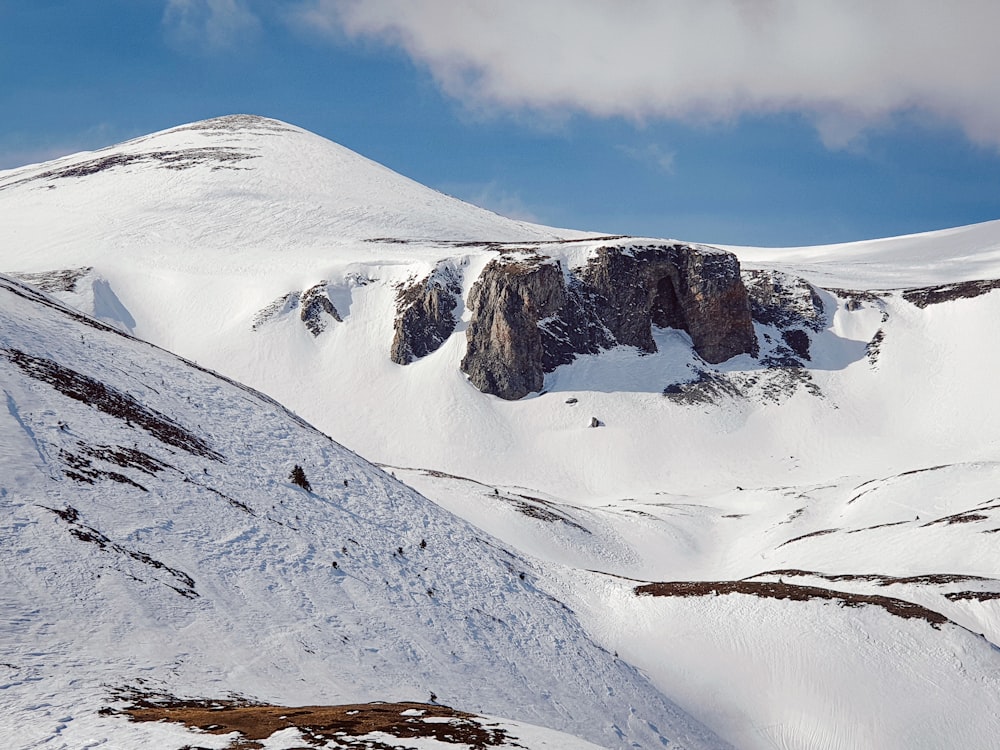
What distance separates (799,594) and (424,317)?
6202 cm

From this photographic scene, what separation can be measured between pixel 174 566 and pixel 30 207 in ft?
423

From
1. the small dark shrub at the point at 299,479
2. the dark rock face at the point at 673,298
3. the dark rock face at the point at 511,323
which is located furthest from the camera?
the dark rock face at the point at 673,298

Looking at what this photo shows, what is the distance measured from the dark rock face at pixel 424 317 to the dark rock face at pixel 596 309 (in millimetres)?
2924

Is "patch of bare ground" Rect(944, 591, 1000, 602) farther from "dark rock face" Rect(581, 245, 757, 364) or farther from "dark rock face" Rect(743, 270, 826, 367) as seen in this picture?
"dark rock face" Rect(743, 270, 826, 367)

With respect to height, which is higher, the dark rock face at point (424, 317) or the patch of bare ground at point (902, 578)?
the dark rock face at point (424, 317)

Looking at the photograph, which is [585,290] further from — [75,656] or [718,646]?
[75,656]

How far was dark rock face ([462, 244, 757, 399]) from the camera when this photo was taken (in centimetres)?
8231

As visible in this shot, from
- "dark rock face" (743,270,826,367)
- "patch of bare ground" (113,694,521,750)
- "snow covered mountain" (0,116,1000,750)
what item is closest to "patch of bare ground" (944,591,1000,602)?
"snow covered mountain" (0,116,1000,750)

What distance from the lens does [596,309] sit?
88750mm

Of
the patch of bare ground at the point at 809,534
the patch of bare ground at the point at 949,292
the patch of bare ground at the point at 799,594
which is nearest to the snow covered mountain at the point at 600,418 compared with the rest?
the patch of bare ground at the point at 799,594

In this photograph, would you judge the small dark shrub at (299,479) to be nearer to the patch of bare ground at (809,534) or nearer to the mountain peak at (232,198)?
the patch of bare ground at (809,534)

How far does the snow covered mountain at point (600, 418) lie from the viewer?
23.9 meters

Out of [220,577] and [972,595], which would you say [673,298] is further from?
[220,577]

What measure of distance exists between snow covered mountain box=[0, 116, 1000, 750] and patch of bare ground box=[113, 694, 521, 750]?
171 centimetres
